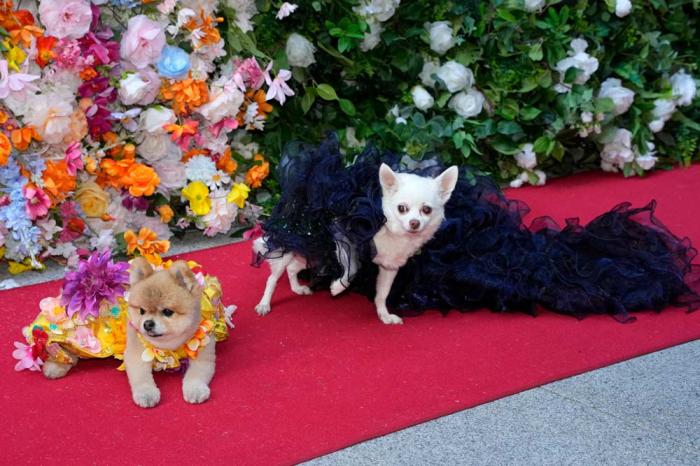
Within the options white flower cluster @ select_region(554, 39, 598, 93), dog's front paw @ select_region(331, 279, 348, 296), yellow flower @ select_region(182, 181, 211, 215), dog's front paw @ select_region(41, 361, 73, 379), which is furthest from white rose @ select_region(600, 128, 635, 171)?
dog's front paw @ select_region(41, 361, 73, 379)

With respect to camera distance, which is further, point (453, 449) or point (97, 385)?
point (97, 385)

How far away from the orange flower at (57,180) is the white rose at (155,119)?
299mm

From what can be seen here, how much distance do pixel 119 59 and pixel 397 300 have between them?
1191 mm

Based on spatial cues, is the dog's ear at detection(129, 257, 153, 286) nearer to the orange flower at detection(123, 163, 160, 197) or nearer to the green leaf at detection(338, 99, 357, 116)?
the orange flower at detection(123, 163, 160, 197)

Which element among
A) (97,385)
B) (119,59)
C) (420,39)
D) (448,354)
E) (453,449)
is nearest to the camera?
(453,449)

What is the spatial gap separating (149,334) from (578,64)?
8.19 ft

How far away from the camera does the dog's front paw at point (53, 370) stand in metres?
1.89

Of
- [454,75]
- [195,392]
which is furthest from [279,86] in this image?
[195,392]

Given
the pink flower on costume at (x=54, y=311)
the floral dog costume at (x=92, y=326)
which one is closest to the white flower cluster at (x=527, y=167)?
the floral dog costume at (x=92, y=326)

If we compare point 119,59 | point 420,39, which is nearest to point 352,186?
point 119,59

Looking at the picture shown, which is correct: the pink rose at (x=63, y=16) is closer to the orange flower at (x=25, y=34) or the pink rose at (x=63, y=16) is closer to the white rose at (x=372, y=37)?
the orange flower at (x=25, y=34)

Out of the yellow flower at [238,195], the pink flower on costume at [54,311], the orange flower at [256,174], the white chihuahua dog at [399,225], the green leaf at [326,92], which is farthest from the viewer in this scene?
the green leaf at [326,92]

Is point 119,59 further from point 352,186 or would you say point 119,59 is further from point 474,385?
point 474,385

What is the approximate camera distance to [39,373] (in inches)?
75.4
